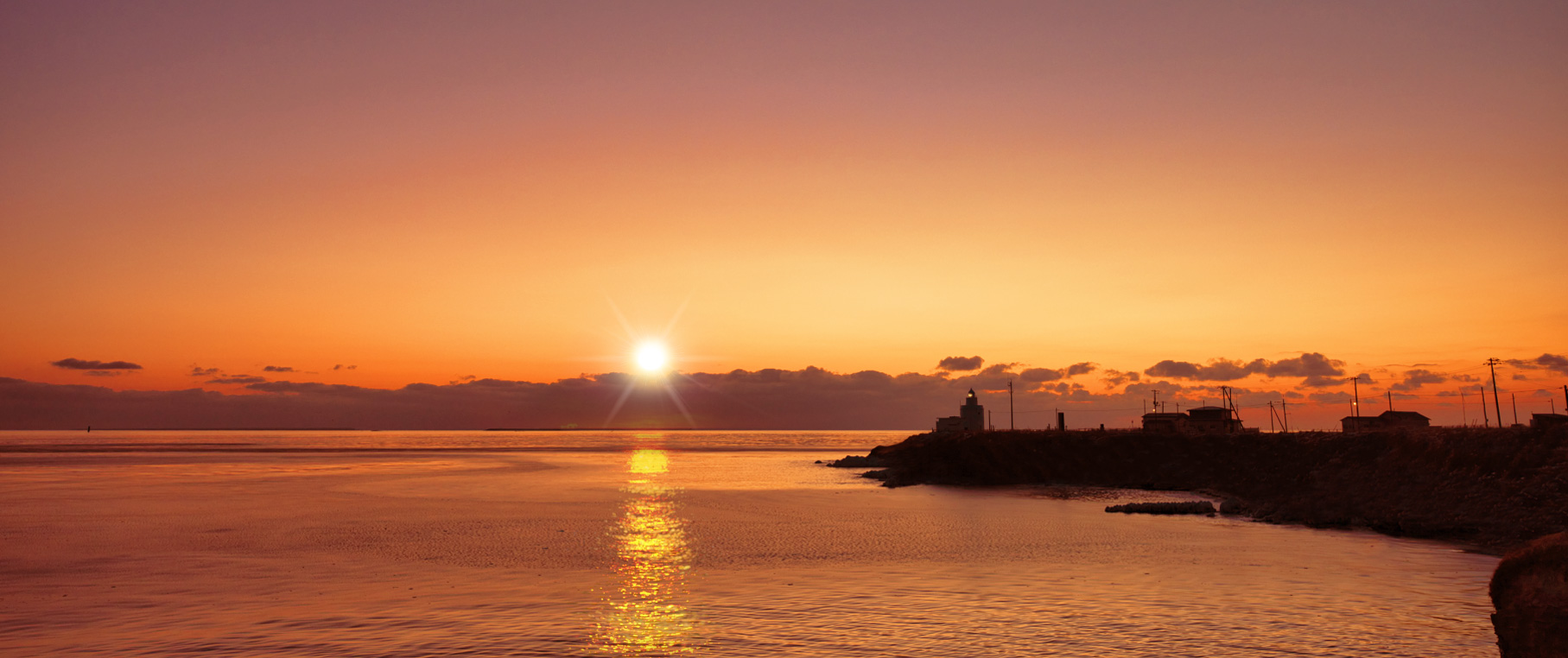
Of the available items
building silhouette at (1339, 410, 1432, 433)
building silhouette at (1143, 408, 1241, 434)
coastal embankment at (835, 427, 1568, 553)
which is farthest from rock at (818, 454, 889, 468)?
building silhouette at (1339, 410, 1432, 433)

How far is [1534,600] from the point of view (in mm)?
13320

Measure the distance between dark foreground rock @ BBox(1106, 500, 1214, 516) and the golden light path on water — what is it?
89.6ft

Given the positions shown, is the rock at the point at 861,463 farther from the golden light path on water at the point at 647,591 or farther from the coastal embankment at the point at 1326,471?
the golden light path on water at the point at 647,591

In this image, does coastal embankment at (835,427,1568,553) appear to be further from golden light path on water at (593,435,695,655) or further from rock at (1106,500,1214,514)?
golden light path on water at (593,435,695,655)

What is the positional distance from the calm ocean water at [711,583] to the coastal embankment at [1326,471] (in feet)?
17.7

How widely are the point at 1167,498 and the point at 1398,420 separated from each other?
2111 inches

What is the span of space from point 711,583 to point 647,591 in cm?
241

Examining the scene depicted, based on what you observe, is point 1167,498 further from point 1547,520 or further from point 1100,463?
point 1547,520

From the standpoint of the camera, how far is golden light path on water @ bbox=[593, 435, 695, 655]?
66.3 feet

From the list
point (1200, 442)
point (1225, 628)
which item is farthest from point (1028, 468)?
point (1225, 628)

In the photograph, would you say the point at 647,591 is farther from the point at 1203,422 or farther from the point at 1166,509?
the point at 1203,422

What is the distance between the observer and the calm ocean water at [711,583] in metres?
20.1

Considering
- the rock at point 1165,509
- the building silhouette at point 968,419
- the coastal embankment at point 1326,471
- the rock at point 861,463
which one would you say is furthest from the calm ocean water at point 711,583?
the building silhouette at point 968,419

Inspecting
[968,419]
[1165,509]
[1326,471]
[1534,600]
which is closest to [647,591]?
[1534,600]
